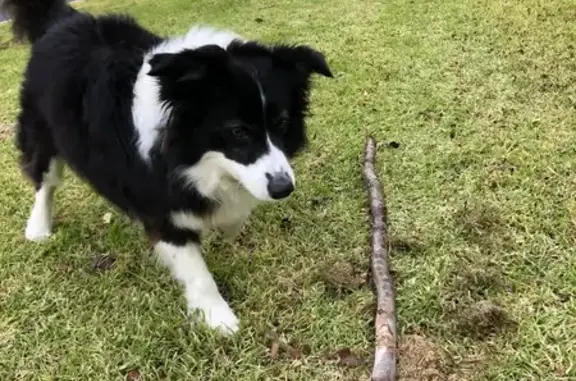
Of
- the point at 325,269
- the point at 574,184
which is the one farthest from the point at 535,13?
the point at 325,269

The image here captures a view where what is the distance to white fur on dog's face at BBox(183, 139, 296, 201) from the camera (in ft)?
8.77

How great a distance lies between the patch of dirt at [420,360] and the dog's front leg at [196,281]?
0.78m

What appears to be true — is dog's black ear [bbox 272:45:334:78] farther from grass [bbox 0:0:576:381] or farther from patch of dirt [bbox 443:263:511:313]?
→ patch of dirt [bbox 443:263:511:313]

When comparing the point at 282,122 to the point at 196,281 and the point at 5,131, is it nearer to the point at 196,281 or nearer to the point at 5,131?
the point at 196,281

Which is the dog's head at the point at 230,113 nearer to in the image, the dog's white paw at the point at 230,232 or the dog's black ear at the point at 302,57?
the dog's black ear at the point at 302,57

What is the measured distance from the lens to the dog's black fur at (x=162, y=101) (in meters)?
2.64

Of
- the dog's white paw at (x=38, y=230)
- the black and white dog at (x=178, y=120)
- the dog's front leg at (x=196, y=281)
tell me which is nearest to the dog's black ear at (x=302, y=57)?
the black and white dog at (x=178, y=120)

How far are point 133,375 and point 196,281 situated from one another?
0.52m

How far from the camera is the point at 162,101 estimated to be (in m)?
2.69

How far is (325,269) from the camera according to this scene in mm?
3361

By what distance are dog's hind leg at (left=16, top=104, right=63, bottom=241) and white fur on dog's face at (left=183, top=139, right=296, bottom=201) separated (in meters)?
1.18

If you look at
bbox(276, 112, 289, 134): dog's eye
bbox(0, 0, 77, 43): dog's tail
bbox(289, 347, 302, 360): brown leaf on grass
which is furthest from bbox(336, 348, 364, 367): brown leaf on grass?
bbox(0, 0, 77, 43): dog's tail

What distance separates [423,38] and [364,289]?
13.5 feet

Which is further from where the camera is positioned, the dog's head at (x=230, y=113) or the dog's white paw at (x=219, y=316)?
the dog's white paw at (x=219, y=316)
